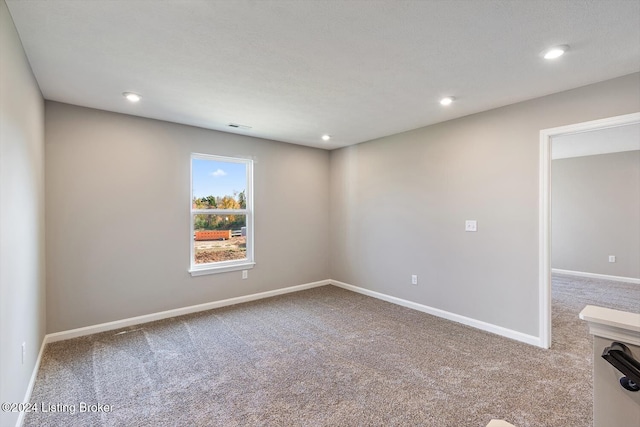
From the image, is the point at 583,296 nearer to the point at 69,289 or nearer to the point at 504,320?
the point at 504,320

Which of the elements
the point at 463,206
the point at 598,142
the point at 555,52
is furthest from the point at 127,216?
the point at 598,142

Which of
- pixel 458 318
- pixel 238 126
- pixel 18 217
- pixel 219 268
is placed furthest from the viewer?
pixel 219 268

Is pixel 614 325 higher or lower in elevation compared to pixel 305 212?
lower

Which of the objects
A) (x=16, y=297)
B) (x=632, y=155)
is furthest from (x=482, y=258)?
(x=632, y=155)

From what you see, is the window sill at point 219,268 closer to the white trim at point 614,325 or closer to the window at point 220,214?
the window at point 220,214

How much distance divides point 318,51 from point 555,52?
5.50ft

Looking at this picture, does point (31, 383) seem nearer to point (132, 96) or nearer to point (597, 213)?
point (132, 96)

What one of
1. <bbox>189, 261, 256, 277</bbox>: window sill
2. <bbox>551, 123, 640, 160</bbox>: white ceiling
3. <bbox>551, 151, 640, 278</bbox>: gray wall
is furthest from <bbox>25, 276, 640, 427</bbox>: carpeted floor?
<bbox>551, 151, 640, 278</bbox>: gray wall

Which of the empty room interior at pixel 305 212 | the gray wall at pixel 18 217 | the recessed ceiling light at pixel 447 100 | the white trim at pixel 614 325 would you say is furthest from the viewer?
the recessed ceiling light at pixel 447 100

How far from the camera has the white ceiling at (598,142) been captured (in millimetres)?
4383

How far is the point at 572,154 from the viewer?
238 inches

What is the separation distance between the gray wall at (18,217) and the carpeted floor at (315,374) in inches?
17.2

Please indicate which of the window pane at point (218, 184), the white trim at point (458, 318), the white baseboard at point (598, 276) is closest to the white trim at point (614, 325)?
the white trim at point (458, 318)

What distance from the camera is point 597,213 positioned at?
600cm
